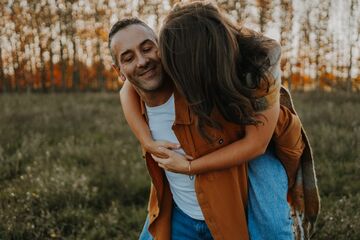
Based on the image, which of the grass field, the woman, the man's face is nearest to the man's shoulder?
the woman

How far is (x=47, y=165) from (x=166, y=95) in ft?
14.5

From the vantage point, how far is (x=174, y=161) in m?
2.25

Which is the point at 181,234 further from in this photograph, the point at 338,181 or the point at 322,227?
the point at 338,181

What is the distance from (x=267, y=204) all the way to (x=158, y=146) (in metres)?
0.64

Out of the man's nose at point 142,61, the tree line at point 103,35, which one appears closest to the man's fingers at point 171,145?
the man's nose at point 142,61

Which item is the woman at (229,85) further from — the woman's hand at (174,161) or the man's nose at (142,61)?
the man's nose at (142,61)

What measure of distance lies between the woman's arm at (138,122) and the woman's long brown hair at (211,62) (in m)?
0.39

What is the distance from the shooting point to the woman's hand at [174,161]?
2.22 meters

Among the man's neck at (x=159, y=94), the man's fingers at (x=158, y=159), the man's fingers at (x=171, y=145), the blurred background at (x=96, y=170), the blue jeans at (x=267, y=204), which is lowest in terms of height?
the blurred background at (x=96, y=170)

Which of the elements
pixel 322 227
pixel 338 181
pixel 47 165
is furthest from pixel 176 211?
pixel 47 165

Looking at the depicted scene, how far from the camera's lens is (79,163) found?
266 inches

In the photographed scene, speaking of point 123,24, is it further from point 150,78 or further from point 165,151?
point 165,151

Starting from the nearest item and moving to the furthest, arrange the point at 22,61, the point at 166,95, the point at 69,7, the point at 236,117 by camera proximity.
Answer: the point at 236,117 → the point at 166,95 → the point at 69,7 → the point at 22,61

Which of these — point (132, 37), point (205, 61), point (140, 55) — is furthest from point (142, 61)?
point (205, 61)
